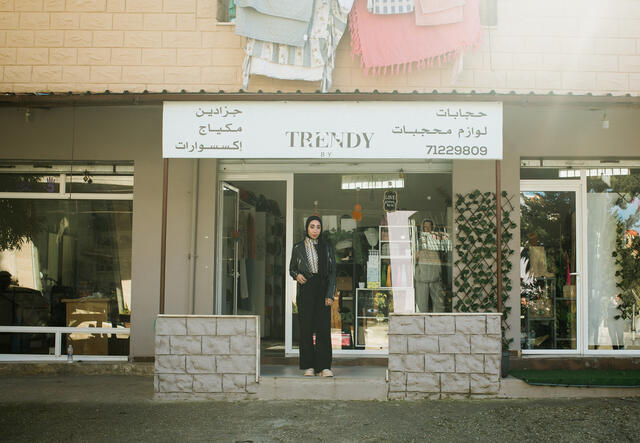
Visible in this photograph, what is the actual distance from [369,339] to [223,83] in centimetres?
378

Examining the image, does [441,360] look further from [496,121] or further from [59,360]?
[59,360]

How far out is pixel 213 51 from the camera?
26.6 ft

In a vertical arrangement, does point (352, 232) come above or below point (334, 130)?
below

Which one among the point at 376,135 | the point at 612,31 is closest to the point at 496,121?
the point at 376,135

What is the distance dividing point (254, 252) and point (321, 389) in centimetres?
305

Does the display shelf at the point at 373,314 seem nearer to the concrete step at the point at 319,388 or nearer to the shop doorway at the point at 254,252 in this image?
the shop doorway at the point at 254,252

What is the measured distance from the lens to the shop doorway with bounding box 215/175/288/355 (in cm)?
909

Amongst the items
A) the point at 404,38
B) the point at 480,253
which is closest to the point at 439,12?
the point at 404,38

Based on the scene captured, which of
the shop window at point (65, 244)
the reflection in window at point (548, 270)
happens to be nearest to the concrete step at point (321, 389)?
the reflection in window at point (548, 270)

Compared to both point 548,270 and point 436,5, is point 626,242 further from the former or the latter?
point 436,5

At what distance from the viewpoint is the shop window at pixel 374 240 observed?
8.97 metres

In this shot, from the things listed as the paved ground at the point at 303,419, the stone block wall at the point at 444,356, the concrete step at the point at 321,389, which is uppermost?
the stone block wall at the point at 444,356

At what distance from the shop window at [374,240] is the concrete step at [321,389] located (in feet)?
5.87

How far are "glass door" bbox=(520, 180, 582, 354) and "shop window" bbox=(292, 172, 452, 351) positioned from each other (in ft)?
3.86
